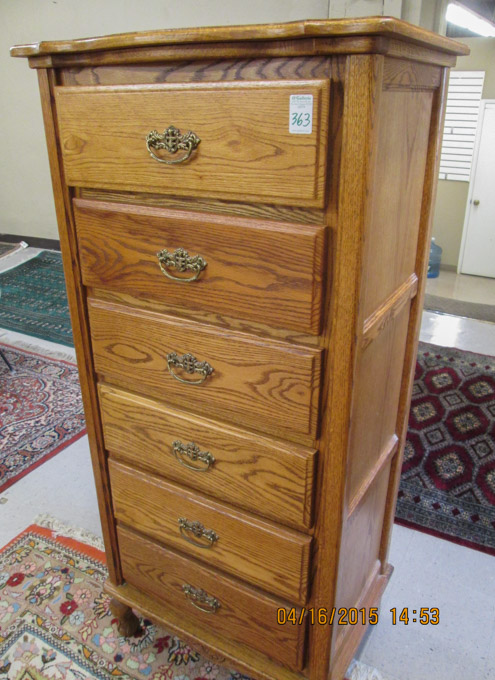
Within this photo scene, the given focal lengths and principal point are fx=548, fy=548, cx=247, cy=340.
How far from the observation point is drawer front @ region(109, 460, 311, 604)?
3.44 ft

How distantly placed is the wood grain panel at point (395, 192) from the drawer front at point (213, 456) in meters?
0.31

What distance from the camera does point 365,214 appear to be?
0.76 meters

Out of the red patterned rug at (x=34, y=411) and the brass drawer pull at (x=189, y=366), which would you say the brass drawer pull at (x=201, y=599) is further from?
the red patterned rug at (x=34, y=411)

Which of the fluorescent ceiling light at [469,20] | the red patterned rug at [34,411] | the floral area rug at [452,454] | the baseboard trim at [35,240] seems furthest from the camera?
the baseboard trim at [35,240]

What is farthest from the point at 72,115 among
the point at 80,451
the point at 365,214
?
the point at 80,451

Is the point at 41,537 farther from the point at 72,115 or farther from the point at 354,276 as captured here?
the point at 354,276

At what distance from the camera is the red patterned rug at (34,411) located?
2229mm

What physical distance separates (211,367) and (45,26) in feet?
15.0

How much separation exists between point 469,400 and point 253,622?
1.84 m

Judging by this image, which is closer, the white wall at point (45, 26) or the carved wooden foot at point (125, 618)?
the carved wooden foot at point (125, 618)

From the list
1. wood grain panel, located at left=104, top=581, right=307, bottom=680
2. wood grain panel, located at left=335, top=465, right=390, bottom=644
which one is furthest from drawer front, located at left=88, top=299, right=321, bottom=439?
wood grain panel, located at left=104, top=581, right=307, bottom=680

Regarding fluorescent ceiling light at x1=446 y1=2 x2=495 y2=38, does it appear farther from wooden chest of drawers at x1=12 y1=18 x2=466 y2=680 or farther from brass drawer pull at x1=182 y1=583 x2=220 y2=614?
brass drawer pull at x1=182 y1=583 x2=220 y2=614
